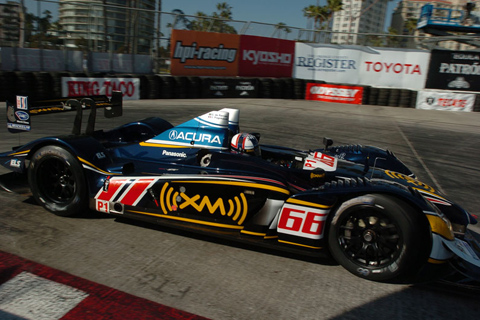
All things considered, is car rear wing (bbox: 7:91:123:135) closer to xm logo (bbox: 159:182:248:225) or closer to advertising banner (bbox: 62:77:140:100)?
xm logo (bbox: 159:182:248:225)

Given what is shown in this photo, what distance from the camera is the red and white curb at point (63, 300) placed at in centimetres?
269

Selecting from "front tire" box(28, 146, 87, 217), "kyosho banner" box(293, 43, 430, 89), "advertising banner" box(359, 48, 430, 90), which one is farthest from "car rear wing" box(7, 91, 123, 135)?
"advertising banner" box(359, 48, 430, 90)

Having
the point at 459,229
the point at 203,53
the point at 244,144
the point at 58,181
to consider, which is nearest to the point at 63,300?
the point at 58,181

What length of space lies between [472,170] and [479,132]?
651 cm

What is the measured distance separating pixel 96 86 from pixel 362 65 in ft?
48.1

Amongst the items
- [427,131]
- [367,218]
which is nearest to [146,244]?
[367,218]

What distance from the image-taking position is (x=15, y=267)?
10.6 ft

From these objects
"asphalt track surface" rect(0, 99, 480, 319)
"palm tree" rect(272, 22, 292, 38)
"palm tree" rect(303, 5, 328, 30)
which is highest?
"palm tree" rect(303, 5, 328, 30)

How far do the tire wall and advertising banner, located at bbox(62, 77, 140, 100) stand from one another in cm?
27

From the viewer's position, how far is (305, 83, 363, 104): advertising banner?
65.1 ft

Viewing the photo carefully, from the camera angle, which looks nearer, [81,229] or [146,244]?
[146,244]

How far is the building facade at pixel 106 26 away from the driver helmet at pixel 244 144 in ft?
43.8

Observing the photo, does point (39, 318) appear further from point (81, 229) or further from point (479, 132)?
point (479, 132)

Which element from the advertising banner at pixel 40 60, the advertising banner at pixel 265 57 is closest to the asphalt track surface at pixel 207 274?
the advertising banner at pixel 40 60
